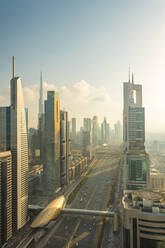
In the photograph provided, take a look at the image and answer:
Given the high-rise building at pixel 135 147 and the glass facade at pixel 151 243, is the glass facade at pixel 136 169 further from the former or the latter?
the glass facade at pixel 151 243

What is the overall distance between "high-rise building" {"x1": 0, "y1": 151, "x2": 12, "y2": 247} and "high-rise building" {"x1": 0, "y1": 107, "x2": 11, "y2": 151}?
193cm

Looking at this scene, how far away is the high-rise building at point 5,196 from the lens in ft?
82.5

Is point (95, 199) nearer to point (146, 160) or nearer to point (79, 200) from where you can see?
point (79, 200)

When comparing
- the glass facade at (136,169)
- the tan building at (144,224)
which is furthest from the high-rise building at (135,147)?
the tan building at (144,224)

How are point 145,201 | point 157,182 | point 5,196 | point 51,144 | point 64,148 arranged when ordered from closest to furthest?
point 145,201, point 5,196, point 51,144, point 157,182, point 64,148

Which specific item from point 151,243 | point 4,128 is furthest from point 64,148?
point 151,243

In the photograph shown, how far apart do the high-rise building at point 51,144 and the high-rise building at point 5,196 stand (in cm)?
1486

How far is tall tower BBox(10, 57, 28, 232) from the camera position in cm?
2770

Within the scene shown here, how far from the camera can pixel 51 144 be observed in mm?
41844

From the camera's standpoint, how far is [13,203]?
27.6m

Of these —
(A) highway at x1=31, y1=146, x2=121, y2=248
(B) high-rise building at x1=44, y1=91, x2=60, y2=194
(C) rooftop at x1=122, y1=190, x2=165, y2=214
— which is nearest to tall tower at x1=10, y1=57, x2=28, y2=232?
(A) highway at x1=31, y1=146, x2=121, y2=248

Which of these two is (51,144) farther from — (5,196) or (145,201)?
(145,201)

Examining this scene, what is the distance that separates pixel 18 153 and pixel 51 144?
1400 cm

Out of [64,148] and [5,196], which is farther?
[64,148]
